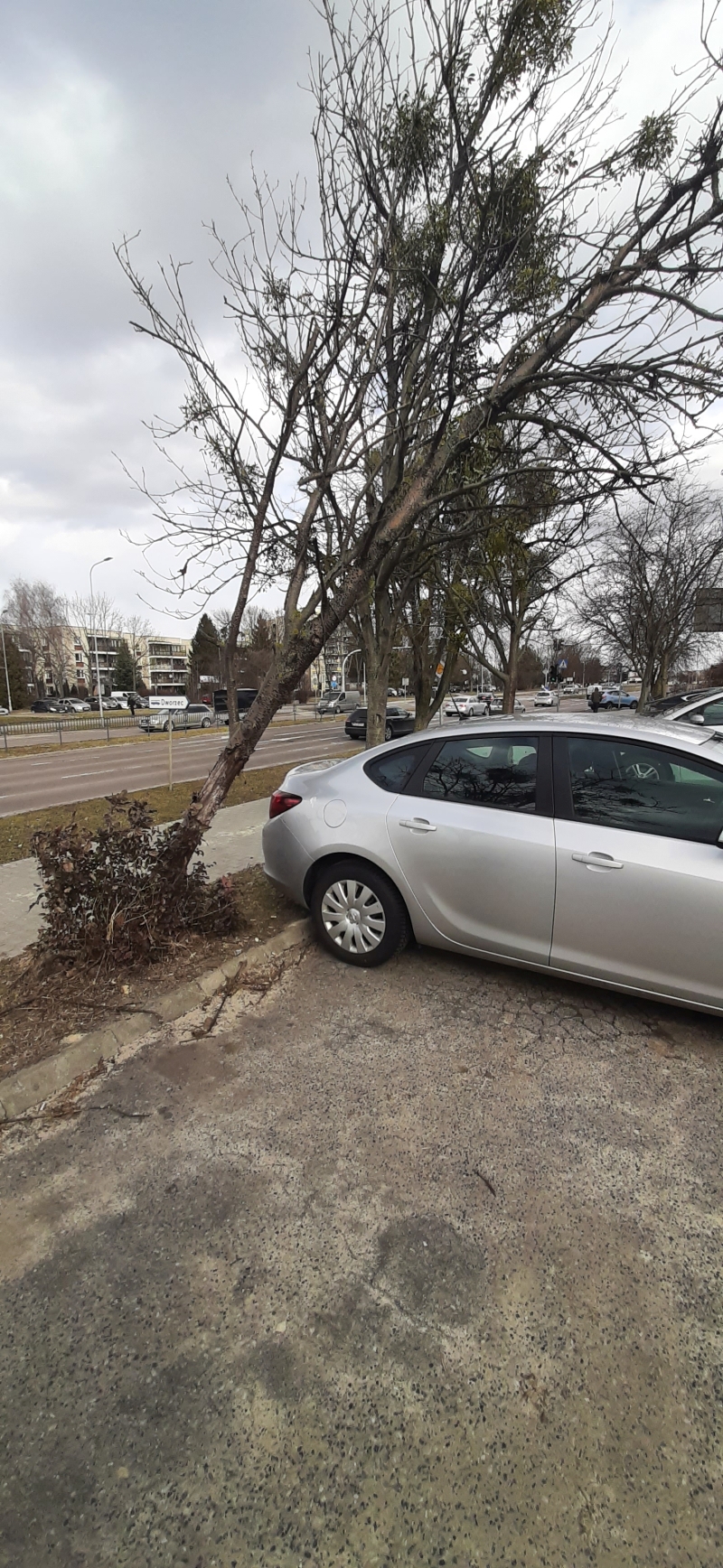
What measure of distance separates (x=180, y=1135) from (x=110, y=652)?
86.8 m

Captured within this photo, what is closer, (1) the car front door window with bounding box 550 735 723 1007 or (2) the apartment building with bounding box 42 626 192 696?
(1) the car front door window with bounding box 550 735 723 1007

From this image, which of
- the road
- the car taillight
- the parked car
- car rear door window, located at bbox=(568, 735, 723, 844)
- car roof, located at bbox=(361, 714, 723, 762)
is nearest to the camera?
car rear door window, located at bbox=(568, 735, 723, 844)

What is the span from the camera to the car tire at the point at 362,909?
3.74 meters

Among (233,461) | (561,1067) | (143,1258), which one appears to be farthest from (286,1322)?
(233,461)

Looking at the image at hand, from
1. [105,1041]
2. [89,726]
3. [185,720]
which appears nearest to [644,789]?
[105,1041]

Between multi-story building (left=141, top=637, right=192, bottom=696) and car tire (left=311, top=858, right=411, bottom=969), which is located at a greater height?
multi-story building (left=141, top=637, right=192, bottom=696)

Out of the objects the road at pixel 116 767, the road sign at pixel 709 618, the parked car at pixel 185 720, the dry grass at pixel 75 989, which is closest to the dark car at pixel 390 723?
the road at pixel 116 767

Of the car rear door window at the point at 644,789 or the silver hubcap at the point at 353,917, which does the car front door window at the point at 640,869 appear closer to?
the car rear door window at the point at 644,789

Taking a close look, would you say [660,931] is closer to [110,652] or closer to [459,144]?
[459,144]

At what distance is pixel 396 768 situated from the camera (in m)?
3.94

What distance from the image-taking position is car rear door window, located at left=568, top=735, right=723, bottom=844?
3.03m

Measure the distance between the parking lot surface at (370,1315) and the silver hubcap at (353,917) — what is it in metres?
0.91

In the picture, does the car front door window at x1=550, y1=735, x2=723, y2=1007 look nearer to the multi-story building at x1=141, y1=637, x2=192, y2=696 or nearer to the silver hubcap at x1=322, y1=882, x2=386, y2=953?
the silver hubcap at x1=322, y1=882, x2=386, y2=953

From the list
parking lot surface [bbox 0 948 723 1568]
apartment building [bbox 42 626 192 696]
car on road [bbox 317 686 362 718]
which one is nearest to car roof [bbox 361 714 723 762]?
parking lot surface [bbox 0 948 723 1568]
